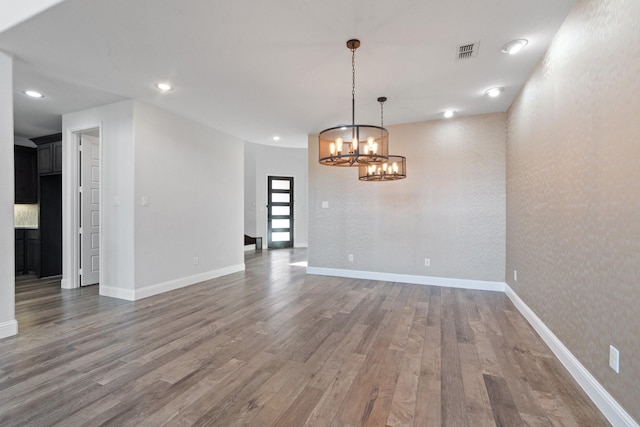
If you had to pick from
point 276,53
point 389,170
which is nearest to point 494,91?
point 389,170

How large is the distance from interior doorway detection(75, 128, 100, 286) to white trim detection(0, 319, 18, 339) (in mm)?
1964

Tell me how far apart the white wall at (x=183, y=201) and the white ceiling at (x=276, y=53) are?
561 mm

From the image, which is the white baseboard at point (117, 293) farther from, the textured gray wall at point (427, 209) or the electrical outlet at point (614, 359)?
the electrical outlet at point (614, 359)

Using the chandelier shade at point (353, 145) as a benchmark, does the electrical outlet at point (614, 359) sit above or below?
below

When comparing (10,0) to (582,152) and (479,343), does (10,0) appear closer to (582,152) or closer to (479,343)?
(582,152)

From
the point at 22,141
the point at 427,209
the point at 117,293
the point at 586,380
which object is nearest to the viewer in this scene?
the point at 586,380

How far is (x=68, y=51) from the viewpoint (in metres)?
2.77

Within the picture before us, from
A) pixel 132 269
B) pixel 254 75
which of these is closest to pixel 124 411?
pixel 132 269

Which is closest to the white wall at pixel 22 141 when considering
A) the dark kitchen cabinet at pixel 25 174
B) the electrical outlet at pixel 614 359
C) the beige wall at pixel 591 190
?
the dark kitchen cabinet at pixel 25 174

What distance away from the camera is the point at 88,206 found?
4.70 m

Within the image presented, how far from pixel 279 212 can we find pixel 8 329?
290 inches

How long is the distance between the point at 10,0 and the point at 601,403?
203 inches

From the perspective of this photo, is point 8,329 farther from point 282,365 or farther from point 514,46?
point 514,46

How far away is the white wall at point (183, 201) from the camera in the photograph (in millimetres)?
4125
